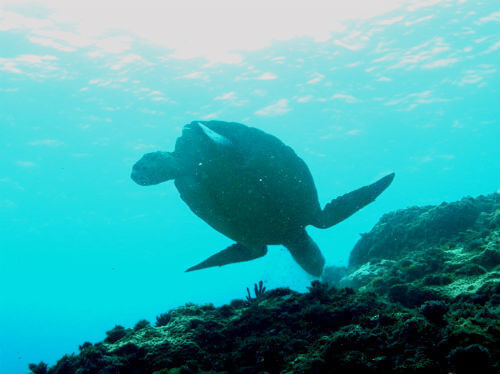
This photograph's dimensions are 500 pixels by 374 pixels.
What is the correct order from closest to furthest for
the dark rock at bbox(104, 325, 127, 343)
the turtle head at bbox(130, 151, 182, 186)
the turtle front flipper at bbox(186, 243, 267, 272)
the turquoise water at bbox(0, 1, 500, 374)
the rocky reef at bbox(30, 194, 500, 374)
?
the rocky reef at bbox(30, 194, 500, 374), the dark rock at bbox(104, 325, 127, 343), the turtle head at bbox(130, 151, 182, 186), the turtle front flipper at bbox(186, 243, 267, 272), the turquoise water at bbox(0, 1, 500, 374)

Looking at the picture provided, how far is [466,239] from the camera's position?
312 inches

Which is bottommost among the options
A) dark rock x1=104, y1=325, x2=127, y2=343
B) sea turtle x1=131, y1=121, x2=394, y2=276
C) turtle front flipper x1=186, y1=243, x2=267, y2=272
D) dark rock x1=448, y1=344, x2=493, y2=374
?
dark rock x1=448, y1=344, x2=493, y2=374

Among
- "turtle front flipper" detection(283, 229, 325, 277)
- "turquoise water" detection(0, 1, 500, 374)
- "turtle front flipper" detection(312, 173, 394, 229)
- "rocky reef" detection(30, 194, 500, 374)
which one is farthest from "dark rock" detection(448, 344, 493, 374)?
"turquoise water" detection(0, 1, 500, 374)

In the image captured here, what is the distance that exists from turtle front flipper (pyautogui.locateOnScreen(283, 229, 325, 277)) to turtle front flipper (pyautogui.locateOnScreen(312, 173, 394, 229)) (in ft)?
1.73

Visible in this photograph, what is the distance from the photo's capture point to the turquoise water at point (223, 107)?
68.8ft

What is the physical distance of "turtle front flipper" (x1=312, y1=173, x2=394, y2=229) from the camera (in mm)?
7031

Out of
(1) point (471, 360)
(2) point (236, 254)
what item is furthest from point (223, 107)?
(1) point (471, 360)

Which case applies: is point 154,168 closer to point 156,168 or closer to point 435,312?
point 156,168

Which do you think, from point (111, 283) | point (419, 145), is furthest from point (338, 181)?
point (111, 283)

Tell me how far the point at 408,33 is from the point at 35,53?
23.3m

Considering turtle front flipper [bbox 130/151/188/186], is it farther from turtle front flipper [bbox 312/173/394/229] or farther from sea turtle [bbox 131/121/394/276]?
turtle front flipper [bbox 312/173/394/229]

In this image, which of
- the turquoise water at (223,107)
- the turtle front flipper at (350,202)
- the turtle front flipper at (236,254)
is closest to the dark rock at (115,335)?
the turtle front flipper at (236,254)

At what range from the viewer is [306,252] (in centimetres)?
823

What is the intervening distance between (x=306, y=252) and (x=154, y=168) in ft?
14.0
